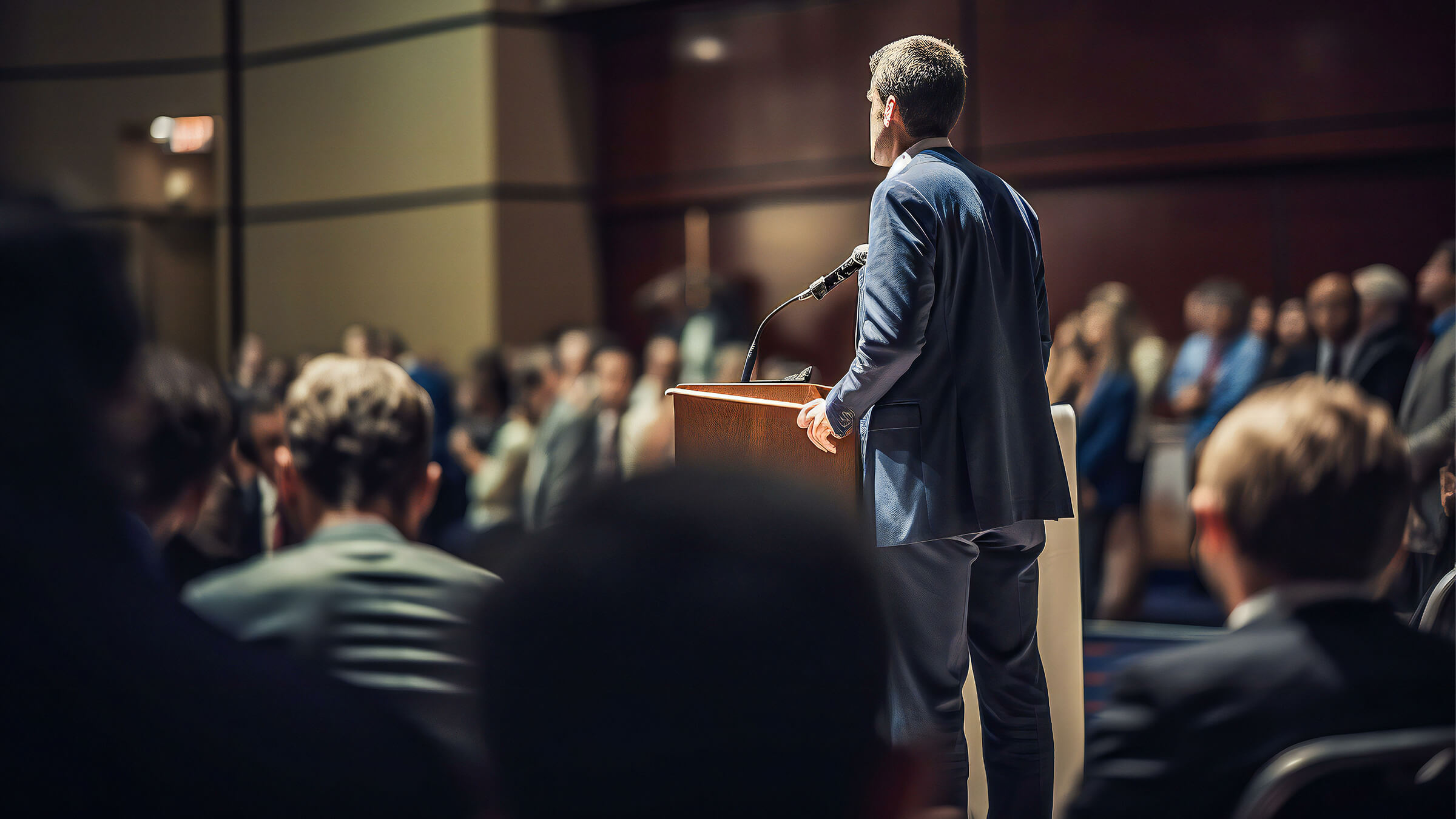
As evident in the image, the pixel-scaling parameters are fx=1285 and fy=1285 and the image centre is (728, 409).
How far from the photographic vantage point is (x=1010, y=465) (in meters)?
2.15

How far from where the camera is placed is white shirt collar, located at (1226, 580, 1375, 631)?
1202mm

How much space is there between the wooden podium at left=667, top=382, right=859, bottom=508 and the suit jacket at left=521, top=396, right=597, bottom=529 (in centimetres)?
213

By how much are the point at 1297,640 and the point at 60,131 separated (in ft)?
31.9

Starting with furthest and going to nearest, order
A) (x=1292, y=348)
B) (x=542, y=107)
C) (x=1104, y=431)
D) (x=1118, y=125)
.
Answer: (x=542, y=107), (x=1118, y=125), (x=1292, y=348), (x=1104, y=431)

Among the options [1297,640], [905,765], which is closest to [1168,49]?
[1297,640]

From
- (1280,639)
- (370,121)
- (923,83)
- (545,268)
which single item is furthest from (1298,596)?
(370,121)

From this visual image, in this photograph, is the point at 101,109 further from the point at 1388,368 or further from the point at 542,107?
the point at 1388,368

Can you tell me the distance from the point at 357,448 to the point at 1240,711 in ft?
3.41

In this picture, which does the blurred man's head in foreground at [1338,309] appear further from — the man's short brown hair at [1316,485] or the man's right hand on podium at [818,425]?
the man's short brown hair at [1316,485]

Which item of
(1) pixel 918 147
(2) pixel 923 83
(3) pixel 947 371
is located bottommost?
(3) pixel 947 371

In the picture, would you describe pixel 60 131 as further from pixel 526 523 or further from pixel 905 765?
pixel 905 765

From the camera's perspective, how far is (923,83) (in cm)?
224

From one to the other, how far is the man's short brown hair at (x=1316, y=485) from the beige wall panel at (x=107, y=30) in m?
8.83

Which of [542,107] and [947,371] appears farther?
[542,107]
